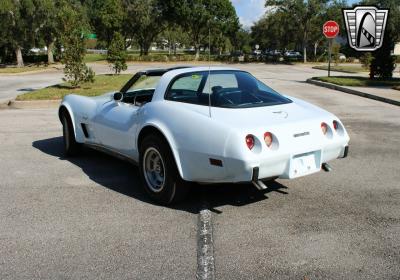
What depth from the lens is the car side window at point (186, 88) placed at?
4.89 meters

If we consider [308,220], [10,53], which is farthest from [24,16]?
[308,220]

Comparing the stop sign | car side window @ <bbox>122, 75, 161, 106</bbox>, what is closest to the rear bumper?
car side window @ <bbox>122, 75, 161, 106</bbox>

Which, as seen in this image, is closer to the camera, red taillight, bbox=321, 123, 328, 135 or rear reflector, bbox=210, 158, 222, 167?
rear reflector, bbox=210, 158, 222, 167

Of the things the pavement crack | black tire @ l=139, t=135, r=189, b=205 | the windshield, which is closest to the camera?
the pavement crack

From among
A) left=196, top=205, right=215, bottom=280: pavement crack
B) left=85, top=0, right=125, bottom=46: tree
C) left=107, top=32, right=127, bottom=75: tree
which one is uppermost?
left=85, top=0, right=125, bottom=46: tree

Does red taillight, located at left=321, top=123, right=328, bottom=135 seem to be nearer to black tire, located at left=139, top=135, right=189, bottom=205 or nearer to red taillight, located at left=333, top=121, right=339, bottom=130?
red taillight, located at left=333, top=121, right=339, bottom=130

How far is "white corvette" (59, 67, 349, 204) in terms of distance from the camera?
4094mm

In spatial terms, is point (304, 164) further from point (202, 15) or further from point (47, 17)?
point (202, 15)

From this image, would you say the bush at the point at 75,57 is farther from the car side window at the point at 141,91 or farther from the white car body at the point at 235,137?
the white car body at the point at 235,137

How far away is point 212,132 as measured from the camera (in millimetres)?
4168

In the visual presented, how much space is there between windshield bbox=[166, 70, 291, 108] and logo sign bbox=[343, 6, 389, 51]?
17.9 meters

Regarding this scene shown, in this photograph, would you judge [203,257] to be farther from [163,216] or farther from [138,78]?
[138,78]

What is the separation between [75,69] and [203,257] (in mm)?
14345

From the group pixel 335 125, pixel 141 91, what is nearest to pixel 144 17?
pixel 141 91
